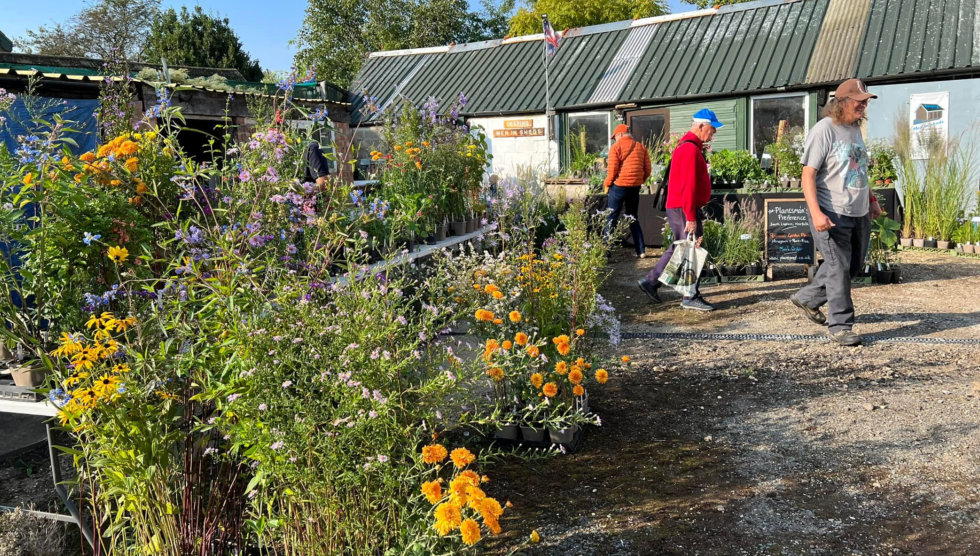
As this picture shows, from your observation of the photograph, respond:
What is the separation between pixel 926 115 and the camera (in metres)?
A: 12.2

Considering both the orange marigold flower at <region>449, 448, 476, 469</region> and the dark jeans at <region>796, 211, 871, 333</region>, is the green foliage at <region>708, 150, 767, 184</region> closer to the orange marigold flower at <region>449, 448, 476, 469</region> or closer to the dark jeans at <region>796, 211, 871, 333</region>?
the dark jeans at <region>796, 211, 871, 333</region>

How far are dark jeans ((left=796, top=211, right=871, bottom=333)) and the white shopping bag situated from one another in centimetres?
128

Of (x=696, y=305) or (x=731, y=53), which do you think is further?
(x=731, y=53)

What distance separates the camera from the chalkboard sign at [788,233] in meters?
7.87

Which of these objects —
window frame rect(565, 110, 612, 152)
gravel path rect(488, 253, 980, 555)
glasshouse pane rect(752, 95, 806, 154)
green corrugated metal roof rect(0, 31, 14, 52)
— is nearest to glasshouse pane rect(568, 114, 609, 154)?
window frame rect(565, 110, 612, 152)

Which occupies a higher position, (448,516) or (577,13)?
(577,13)

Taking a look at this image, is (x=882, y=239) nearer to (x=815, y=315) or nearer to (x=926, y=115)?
(x=815, y=315)

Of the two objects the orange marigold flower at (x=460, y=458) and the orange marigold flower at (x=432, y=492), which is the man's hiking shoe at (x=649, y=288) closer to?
the orange marigold flower at (x=460, y=458)

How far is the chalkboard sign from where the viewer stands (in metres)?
7.87

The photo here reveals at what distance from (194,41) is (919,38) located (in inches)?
1127

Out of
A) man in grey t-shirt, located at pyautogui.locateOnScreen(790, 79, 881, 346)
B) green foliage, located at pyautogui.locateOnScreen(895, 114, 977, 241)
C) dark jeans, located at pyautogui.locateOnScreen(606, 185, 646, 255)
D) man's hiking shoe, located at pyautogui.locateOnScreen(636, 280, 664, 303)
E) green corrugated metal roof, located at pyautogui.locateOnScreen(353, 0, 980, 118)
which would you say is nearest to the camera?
man in grey t-shirt, located at pyautogui.locateOnScreen(790, 79, 881, 346)

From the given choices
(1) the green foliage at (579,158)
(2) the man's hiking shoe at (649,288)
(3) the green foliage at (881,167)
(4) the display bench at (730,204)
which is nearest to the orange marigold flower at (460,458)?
(2) the man's hiking shoe at (649,288)

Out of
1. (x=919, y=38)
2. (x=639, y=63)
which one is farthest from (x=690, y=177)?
(x=639, y=63)

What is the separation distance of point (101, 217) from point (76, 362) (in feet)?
2.21
